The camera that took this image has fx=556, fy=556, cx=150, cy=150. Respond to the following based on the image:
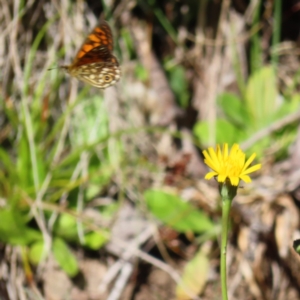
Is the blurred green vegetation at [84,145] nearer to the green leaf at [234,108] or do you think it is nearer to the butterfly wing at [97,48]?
the green leaf at [234,108]

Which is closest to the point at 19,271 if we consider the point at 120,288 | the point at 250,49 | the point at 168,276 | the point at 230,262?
the point at 120,288

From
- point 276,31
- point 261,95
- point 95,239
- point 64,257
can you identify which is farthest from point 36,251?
point 276,31

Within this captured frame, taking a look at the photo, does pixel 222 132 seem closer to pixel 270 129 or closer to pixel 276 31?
pixel 270 129

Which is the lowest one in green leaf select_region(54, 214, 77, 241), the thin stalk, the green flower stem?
green leaf select_region(54, 214, 77, 241)

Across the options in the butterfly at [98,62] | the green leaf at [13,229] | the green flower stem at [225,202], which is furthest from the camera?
the green leaf at [13,229]

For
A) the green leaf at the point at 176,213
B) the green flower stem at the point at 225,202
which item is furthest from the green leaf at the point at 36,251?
the green flower stem at the point at 225,202

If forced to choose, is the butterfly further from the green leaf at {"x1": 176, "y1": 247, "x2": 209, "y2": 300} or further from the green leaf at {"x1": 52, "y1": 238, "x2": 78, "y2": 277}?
the green leaf at {"x1": 176, "y1": 247, "x2": 209, "y2": 300}

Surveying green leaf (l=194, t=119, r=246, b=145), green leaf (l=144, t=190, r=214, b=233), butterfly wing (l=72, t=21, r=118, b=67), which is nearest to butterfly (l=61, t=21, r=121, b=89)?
butterfly wing (l=72, t=21, r=118, b=67)
